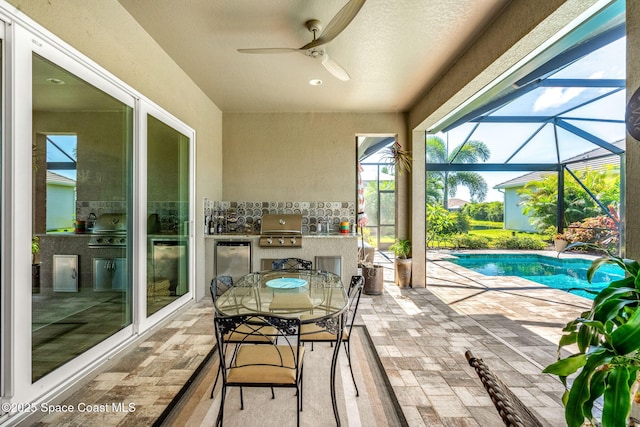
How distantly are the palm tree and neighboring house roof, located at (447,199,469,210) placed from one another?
89 millimetres

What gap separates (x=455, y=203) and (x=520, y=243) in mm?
1913

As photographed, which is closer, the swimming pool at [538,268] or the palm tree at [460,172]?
the swimming pool at [538,268]

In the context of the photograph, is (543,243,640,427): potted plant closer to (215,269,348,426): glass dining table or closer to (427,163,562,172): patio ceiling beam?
(215,269,348,426): glass dining table

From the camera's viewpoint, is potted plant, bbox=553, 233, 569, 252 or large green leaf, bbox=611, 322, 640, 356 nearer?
large green leaf, bbox=611, 322, 640, 356

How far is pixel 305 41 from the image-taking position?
293 centimetres

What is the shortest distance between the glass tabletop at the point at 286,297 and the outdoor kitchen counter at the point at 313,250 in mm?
1551

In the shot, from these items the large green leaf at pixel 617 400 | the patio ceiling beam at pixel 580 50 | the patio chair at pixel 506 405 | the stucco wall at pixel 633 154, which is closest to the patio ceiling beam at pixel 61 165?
the patio chair at pixel 506 405

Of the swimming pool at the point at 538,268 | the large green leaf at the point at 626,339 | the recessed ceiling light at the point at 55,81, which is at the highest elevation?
the recessed ceiling light at the point at 55,81

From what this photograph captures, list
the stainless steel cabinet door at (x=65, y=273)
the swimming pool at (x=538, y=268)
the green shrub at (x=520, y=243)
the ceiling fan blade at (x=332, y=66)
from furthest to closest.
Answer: the green shrub at (x=520, y=243) → the swimming pool at (x=538, y=268) → the ceiling fan blade at (x=332, y=66) → the stainless steel cabinet door at (x=65, y=273)

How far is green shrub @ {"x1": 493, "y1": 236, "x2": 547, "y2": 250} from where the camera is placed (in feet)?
24.9

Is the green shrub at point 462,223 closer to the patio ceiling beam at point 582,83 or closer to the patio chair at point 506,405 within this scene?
the patio ceiling beam at point 582,83

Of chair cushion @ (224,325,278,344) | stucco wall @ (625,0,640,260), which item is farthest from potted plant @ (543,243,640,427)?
chair cushion @ (224,325,278,344)

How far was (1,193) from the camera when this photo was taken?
1.60 metres

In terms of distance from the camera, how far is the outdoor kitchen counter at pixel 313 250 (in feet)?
14.1
